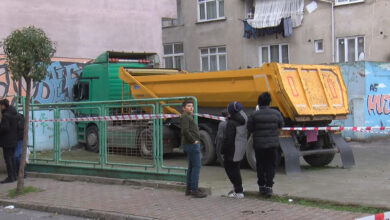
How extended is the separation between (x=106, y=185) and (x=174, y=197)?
2.16 m

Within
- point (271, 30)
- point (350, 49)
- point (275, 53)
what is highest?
point (271, 30)

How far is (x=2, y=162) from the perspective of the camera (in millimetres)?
12633

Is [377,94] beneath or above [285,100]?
above

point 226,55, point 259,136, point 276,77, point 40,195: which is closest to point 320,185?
point 259,136

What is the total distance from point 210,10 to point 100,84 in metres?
12.2

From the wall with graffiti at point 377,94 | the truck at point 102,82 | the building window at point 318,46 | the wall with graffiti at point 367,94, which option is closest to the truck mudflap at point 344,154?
the truck at point 102,82

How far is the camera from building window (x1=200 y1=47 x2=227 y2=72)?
27.1 metres

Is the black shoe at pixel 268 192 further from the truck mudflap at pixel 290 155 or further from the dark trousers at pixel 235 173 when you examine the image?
the truck mudflap at pixel 290 155

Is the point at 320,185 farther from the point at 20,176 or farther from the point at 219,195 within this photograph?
the point at 20,176

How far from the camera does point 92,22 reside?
20078 millimetres

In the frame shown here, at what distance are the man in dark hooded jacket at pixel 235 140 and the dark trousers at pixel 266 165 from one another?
0.36 metres

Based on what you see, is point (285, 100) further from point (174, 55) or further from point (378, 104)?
point (174, 55)

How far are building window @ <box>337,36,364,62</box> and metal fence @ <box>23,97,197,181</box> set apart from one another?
1221 cm

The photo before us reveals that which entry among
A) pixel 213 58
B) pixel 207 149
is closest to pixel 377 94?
pixel 207 149
